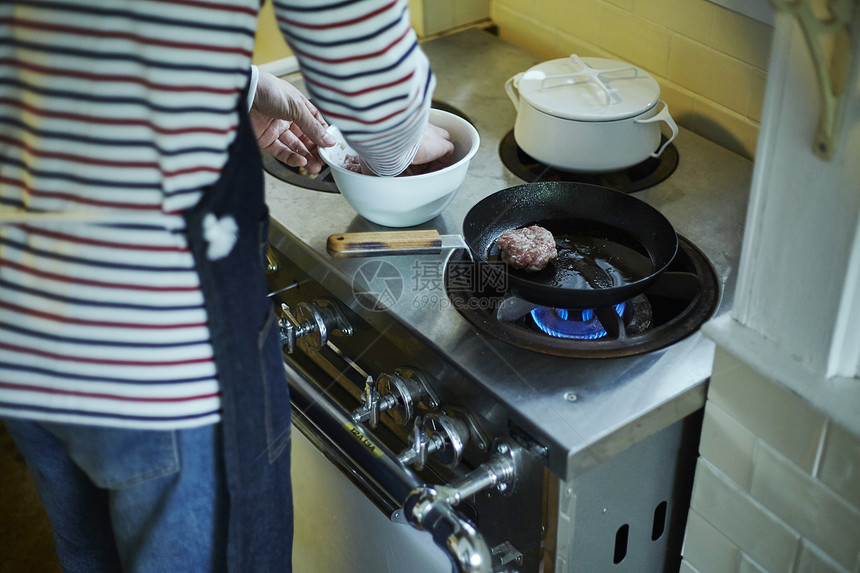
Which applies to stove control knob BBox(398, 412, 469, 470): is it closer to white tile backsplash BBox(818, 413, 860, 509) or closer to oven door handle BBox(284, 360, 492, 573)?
oven door handle BBox(284, 360, 492, 573)

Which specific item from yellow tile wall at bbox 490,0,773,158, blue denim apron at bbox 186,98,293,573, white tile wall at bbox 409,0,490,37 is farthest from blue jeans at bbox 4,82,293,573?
white tile wall at bbox 409,0,490,37

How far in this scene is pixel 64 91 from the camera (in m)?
0.67

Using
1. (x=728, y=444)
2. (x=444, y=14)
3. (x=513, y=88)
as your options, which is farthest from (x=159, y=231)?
(x=444, y=14)

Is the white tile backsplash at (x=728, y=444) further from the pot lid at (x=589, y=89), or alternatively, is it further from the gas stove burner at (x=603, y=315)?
the pot lid at (x=589, y=89)

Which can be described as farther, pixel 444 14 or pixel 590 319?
pixel 444 14

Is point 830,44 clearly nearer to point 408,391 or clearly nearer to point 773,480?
point 773,480

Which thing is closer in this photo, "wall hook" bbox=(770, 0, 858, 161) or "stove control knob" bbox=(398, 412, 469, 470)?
"wall hook" bbox=(770, 0, 858, 161)

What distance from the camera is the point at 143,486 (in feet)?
2.76

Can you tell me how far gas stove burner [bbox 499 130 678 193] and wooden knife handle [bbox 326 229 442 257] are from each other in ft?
0.75

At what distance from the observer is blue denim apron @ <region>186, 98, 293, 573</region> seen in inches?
28.6

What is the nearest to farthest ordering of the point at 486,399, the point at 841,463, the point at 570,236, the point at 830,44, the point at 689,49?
the point at 830,44 < the point at 841,463 < the point at 486,399 < the point at 570,236 < the point at 689,49

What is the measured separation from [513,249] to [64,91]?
1.71 feet

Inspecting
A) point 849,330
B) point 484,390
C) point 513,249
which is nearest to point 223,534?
point 484,390

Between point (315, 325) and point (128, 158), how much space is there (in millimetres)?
504
